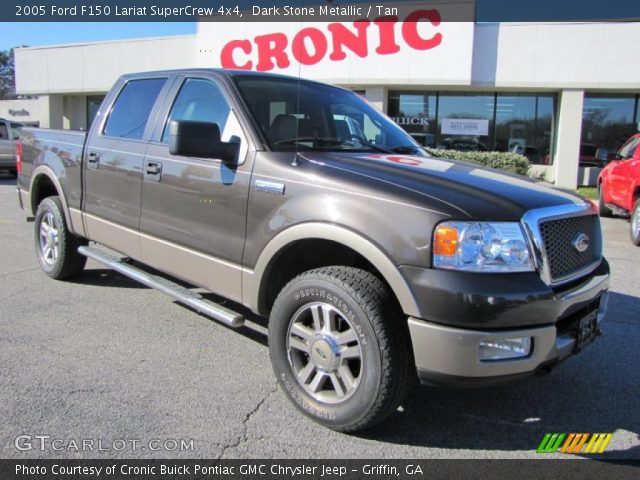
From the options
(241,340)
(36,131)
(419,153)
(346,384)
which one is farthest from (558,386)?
(36,131)

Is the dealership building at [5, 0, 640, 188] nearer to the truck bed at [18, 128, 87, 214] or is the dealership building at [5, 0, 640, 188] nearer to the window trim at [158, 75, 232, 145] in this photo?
the truck bed at [18, 128, 87, 214]

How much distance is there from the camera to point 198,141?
3.30 metres

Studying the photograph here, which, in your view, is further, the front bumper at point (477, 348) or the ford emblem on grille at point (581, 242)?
the ford emblem on grille at point (581, 242)

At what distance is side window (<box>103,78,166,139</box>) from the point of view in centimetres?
451

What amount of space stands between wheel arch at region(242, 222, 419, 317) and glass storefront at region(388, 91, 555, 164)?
1581cm

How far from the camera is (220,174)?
3.55 metres

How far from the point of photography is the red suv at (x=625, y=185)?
870 centimetres

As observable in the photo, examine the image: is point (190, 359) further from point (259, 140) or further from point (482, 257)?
point (482, 257)

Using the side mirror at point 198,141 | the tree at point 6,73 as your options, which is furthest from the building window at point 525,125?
the tree at point 6,73

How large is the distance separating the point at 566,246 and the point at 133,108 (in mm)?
3566

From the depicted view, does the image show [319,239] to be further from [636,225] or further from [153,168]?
[636,225]

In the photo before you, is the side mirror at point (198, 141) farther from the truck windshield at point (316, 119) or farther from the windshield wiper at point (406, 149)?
the windshield wiper at point (406, 149)

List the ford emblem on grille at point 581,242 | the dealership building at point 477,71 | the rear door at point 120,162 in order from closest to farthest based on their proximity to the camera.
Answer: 1. the ford emblem on grille at point 581,242
2. the rear door at point 120,162
3. the dealership building at point 477,71

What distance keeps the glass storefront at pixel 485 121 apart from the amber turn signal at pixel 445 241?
16.4m
